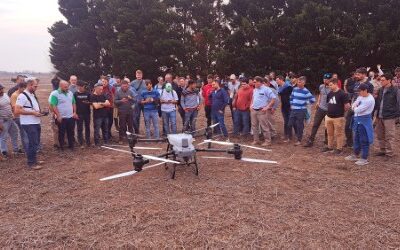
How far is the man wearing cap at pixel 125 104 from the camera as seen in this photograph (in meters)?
10.7

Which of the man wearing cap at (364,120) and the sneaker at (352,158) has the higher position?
the man wearing cap at (364,120)

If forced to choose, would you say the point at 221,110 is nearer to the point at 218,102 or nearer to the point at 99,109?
the point at 218,102

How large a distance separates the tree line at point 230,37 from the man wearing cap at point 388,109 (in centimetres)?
1472

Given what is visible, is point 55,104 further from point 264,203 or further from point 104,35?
point 104,35

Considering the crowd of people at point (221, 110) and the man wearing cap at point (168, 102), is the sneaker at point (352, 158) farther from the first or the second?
the man wearing cap at point (168, 102)

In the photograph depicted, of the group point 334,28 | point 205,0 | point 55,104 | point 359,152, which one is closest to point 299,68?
point 334,28

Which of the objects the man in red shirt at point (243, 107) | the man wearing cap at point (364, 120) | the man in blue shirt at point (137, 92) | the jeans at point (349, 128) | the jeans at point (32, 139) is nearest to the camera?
the man wearing cap at point (364, 120)

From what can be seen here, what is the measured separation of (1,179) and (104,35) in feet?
89.9

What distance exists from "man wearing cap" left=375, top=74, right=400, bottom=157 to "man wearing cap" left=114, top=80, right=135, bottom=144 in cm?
695

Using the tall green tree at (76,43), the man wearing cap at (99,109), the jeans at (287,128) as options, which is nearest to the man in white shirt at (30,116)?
the man wearing cap at (99,109)

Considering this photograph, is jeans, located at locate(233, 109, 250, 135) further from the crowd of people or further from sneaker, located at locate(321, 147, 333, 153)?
sneaker, located at locate(321, 147, 333, 153)

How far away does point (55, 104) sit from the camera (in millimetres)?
9430

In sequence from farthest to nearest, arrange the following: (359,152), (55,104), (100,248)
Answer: (55,104), (359,152), (100,248)

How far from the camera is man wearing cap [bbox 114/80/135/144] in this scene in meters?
10.7
